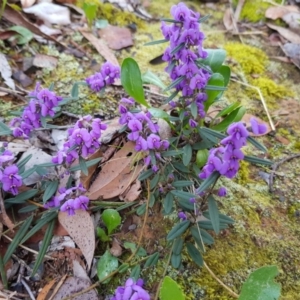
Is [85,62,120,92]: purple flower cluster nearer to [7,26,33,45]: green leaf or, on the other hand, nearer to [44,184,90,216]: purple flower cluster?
[44,184,90,216]: purple flower cluster

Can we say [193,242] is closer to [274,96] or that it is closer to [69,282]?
[69,282]

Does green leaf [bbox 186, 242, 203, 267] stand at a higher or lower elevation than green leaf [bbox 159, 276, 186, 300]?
lower

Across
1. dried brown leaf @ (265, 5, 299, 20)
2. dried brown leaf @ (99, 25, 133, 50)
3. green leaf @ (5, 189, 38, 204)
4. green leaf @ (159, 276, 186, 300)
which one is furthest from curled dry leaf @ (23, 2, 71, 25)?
green leaf @ (159, 276, 186, 300)

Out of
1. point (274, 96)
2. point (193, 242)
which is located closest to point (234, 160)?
point (193, 242)

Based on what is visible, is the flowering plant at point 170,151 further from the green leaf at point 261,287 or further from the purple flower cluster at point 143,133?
the green leaf at point 261,287

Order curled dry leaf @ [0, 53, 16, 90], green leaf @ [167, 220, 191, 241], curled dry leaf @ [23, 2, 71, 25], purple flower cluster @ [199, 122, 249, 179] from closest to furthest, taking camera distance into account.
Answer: purple flower cluster @ [199, 122, 249, 179]
green leaf @ [167, 220, 191, 241]
curled dry leaf @ [0, 53, 16, 90]
curled dry leaf @ [23, 2, 71, 25]
